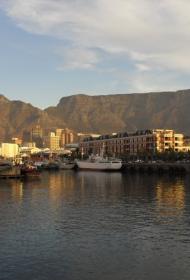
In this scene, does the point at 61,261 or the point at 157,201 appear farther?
the point at 157,201

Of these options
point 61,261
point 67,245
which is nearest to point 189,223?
point 67,245

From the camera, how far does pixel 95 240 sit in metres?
40.7

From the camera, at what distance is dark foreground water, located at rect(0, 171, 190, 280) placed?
32.1 m

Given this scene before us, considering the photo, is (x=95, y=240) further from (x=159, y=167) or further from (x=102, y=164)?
(x=102, y=164)

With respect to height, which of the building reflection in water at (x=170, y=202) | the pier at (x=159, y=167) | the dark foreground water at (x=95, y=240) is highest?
the pier at (x=159, y=167)

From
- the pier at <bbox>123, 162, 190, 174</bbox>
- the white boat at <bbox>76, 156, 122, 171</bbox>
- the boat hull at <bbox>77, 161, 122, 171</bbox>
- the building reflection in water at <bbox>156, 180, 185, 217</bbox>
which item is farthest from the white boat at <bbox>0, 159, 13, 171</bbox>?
the building reflection in water at <bbox>156, 180, 185, 217</bbox>

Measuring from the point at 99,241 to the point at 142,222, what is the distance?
9.81 meters

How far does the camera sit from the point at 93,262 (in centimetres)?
3397

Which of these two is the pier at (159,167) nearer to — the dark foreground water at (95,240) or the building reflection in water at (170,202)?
the building reflection in water at (170,202)

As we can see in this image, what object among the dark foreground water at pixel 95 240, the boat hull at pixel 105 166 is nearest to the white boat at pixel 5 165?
the boat hull at pixel 105 166

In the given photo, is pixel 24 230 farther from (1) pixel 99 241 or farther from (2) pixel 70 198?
(2) pixel 70 198

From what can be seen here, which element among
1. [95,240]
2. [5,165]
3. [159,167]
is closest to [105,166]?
[159,167]

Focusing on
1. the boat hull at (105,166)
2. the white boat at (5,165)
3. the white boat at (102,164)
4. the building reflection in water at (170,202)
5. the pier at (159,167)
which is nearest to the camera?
the building reflection in water at (170,202)

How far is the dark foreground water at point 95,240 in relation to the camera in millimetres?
32075
